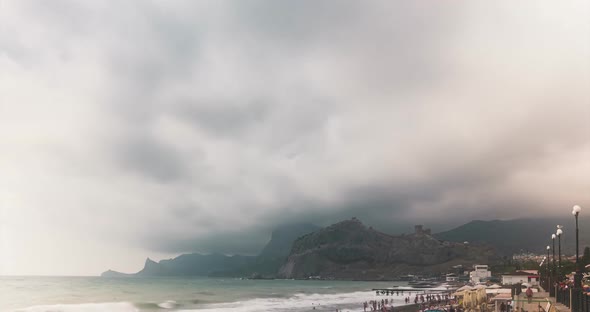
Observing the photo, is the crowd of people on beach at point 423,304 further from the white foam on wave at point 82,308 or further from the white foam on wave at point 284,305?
the white foam on wave at point 82,308

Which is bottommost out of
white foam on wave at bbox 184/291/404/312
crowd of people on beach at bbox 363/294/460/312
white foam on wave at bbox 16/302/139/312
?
white foam on wave at bbox 16/302/139/312

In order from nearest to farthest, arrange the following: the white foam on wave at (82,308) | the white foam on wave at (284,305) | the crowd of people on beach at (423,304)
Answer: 1. the crowd of people on beach at (423,304)
2. the white foam on wave at (284,305)
3. the white foam on wave at (82,308)

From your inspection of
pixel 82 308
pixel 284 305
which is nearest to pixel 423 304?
pixel 284 305

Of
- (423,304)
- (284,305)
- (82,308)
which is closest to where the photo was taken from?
(423,304)

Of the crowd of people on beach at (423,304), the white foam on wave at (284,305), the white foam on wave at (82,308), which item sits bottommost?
the white foam on wave at (82,308)

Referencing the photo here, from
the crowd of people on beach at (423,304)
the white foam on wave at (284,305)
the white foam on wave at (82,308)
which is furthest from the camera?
the white foam on wave at (82,308)

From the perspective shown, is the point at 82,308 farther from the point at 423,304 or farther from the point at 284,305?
the point at 423,304

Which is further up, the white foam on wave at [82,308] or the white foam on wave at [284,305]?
the white foam on wave at [284,305]

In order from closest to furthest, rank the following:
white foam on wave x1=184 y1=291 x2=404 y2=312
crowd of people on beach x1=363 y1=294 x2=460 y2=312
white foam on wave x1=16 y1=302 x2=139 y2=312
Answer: crowd of people on beach x1=363 y1=294 x2=460 y2=312 < white foam on wave x1=184 y1=291 x2=404 y2=312 < white foam on wave x1=16 y1=302 x2=139 y2=312

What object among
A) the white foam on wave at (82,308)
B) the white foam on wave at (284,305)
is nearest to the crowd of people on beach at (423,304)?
the white foam on wave at (284,305)

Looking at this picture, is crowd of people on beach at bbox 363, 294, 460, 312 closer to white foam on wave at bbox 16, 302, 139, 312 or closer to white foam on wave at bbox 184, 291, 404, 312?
white foam on wave at bbox 184, 291, 404, 312

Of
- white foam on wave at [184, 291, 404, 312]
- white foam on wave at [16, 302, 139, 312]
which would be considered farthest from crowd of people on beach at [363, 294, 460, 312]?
white foam on wave at [16, 302, 139, 312]

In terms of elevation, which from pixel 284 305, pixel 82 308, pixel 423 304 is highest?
pixel 423 304

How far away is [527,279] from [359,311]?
2339cm
